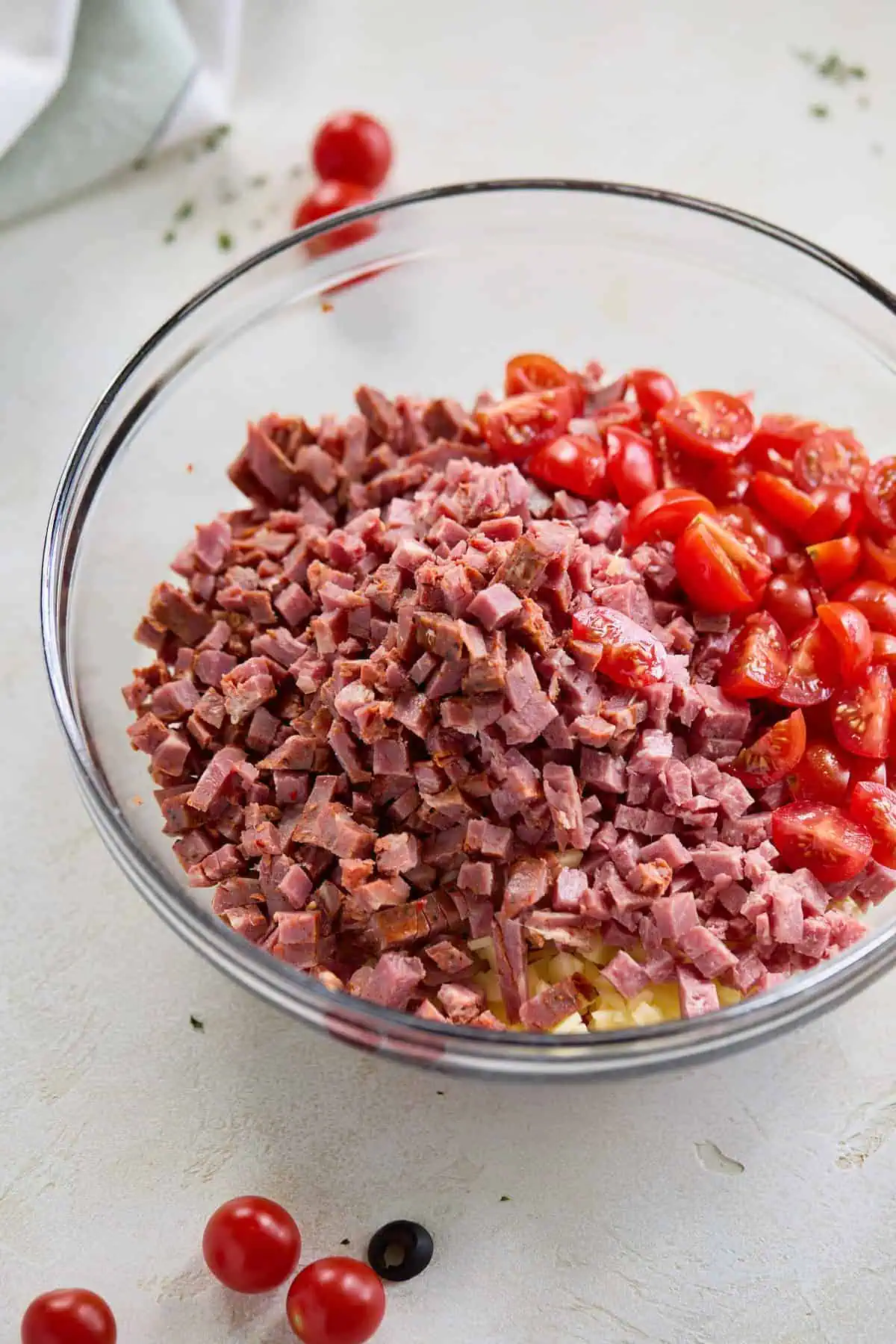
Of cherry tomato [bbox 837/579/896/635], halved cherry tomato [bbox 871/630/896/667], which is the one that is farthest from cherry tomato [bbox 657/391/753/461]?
halved cherry tomato [bbox 871/630/896/667]

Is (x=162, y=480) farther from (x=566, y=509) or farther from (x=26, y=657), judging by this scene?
(x=566, y=509)

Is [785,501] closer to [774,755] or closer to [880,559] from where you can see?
[880,559]

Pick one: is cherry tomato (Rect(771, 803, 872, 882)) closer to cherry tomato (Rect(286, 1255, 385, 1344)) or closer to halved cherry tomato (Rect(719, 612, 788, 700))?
halved cherry tomato (Rect(719, 612, 788, 700))

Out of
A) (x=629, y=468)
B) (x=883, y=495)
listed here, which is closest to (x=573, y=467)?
(x=629, y=468)

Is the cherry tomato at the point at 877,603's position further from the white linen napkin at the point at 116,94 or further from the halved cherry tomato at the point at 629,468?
the white linen napkin at the point at 116,94

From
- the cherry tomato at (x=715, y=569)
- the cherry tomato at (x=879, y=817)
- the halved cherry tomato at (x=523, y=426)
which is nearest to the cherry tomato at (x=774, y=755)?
the cherry tomato at (x=879, y=817)

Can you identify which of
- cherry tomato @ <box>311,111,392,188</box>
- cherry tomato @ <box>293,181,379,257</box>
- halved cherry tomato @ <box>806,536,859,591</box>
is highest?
cherry tomato @ <box>311,111,392,188</box>
